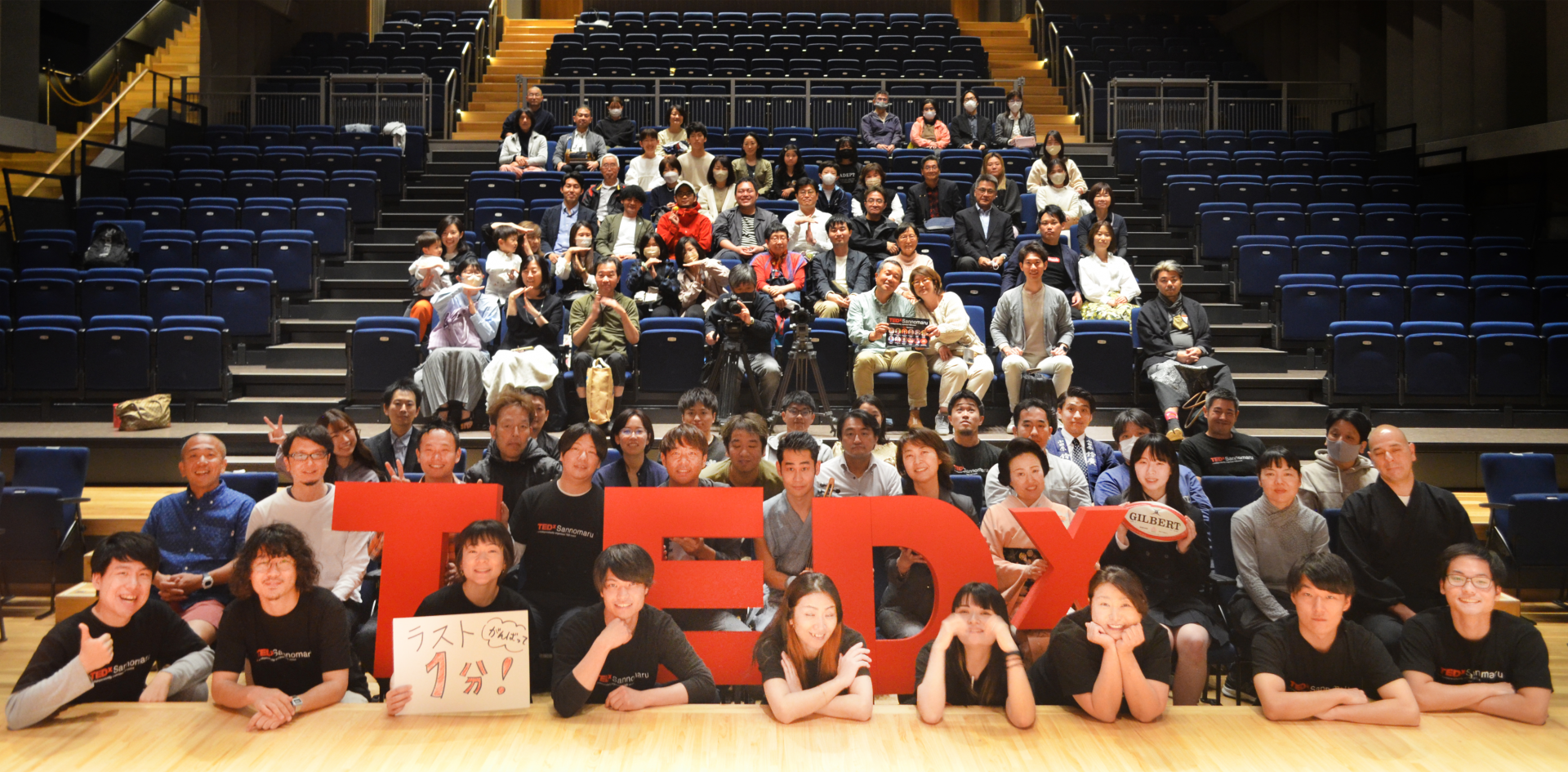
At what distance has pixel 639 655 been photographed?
3137 mm

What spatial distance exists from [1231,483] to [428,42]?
38.4 feet

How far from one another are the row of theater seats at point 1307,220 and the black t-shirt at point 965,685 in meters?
5.89

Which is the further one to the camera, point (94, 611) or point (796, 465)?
point (796, 465)

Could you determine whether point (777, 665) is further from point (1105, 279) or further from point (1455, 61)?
point (1455, 61)

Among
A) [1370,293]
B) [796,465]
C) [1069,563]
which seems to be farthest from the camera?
[1370,293]

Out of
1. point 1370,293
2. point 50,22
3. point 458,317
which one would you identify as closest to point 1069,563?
point 458,317

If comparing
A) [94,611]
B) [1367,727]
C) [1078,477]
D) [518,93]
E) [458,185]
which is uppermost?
[518,93]

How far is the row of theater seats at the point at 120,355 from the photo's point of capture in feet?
21.4

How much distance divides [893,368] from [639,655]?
3.33m

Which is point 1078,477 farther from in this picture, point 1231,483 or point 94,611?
point 94,611

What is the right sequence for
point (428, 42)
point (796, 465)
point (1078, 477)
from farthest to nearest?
point (428, 42)
point (1078, 477)
point (796, 465)

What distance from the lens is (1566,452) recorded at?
5984 millimetres

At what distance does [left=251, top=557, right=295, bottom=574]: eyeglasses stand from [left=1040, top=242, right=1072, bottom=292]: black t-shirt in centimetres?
532

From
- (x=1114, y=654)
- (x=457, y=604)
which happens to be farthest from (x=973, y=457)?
(x=457, y=604)
